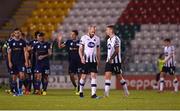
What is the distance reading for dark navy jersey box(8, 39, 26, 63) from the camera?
21.8 meters

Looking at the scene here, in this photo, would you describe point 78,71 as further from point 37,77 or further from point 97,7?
point 97,7

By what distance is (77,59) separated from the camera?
23.7m

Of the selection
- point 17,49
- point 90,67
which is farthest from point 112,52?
point 17,49

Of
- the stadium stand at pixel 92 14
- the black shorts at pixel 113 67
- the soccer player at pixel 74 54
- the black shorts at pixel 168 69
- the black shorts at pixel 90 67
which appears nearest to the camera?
the black shorts at pixel 90 67

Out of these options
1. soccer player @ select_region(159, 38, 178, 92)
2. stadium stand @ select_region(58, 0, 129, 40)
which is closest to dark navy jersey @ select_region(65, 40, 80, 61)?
soccer player @ select_region(159, 38, 178, 92)

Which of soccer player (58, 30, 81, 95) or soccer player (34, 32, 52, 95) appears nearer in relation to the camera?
soccer player (34, 32, 52, 95)

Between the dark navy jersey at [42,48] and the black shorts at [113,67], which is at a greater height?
the dark navy jersey at [42,48]

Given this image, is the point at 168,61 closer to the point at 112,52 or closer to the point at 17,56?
the point at 112,52

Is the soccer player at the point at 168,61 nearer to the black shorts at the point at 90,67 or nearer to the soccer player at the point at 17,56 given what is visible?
the soccer player at the point at 17,56

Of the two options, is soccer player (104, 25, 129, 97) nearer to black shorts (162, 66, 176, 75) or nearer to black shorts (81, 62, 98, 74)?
black shorts (81, 62, 98, 74)

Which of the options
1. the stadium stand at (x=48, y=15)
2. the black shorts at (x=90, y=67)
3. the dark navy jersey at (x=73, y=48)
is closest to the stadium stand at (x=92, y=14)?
the stadium stand at (x=48, y=15)

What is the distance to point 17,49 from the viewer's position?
2183 centimetres

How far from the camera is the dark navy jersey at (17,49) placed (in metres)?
21.8

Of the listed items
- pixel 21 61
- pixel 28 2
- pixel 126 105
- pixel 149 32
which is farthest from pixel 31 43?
pixel 28 2
